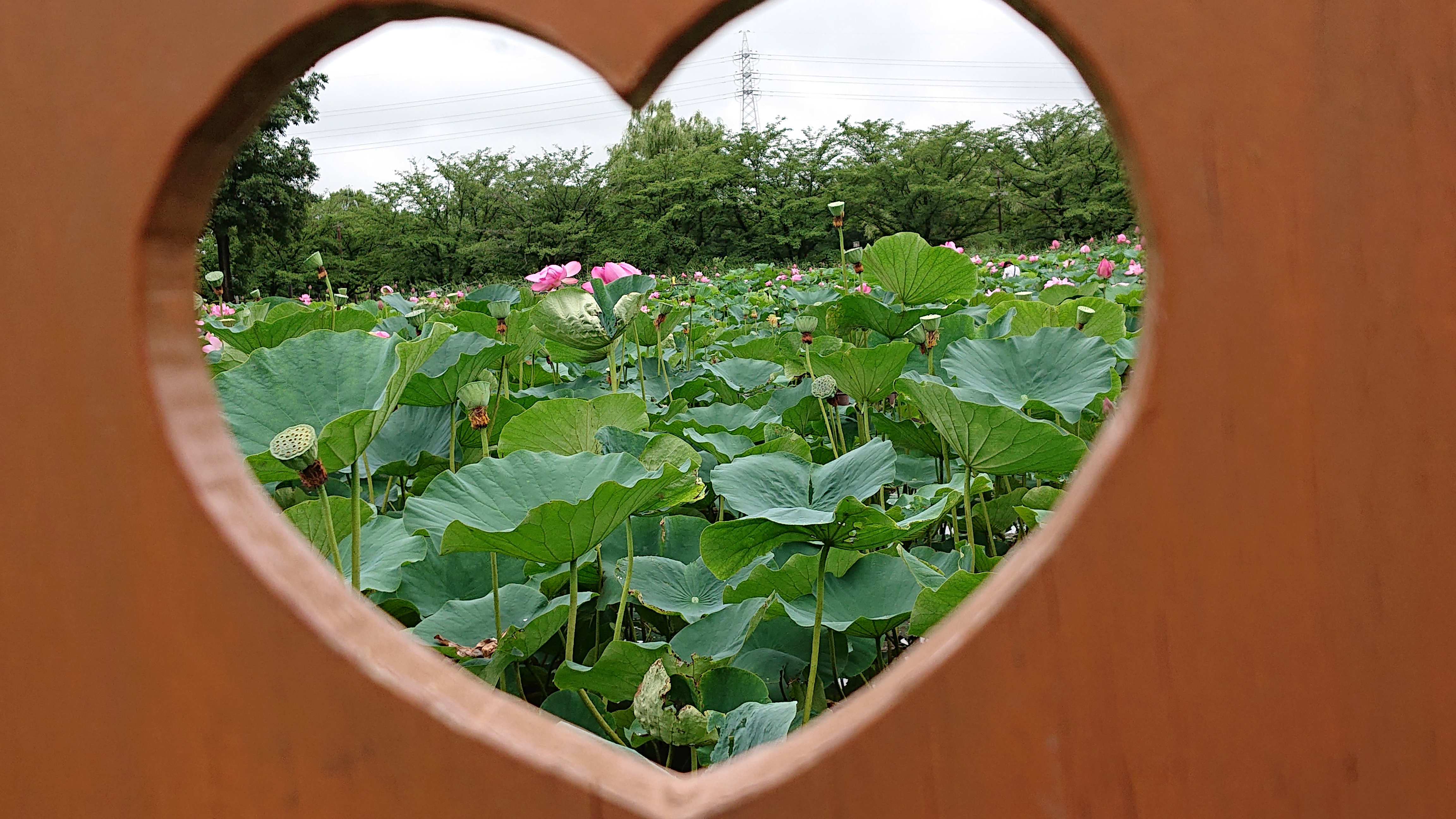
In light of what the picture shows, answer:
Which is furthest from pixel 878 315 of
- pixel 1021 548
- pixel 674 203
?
pixel 674 203

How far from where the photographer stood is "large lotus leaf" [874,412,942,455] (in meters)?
0.82

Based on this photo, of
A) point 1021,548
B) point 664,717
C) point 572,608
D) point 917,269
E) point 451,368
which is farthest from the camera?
point 917,269

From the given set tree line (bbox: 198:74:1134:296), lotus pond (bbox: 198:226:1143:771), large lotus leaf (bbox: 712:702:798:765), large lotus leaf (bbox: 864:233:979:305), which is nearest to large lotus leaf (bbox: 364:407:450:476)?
lotus pond (bbox: 198:226:1143:771)

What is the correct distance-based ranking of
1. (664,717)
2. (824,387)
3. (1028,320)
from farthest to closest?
(1028,320) < (824,387) < (664,717)

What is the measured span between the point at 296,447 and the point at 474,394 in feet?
1.05

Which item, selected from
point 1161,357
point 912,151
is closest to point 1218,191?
point 1161,357

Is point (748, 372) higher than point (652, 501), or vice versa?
point (652, 501)

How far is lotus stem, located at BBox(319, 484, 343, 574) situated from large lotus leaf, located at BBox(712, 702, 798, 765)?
0.79 feet

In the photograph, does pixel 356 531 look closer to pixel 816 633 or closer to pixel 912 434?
pixel 816 633

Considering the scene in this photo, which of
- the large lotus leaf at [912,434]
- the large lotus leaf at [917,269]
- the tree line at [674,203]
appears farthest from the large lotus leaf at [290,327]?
the tree line at [674,203]

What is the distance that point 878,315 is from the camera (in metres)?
1.16

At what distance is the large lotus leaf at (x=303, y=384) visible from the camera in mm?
549

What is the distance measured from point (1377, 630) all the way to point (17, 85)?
12.9 inches

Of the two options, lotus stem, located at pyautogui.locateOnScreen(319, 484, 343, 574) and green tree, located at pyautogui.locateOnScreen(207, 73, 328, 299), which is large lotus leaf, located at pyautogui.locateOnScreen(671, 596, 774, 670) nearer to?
lotus stem, located at pyautogui.locateOnScreen(319, 484, 343, 574)
